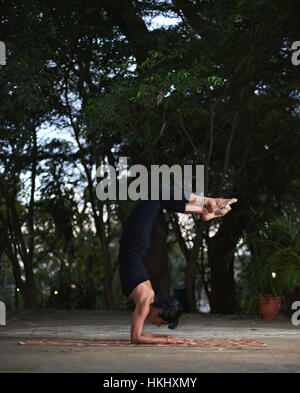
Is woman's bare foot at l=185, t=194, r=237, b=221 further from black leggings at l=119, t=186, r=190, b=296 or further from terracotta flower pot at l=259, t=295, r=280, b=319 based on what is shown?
terracotta flower pot at l=259, t=295, r=280, b=319

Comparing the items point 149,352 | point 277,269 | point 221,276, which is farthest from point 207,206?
point 221,276

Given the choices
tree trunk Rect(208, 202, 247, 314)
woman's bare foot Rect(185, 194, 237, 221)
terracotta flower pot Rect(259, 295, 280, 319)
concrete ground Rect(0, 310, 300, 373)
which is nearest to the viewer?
concrete ground Rect(0, 310, 300, 373)

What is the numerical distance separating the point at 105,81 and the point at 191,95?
4.53 feet

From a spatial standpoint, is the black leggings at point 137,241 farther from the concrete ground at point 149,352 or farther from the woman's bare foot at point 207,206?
the concrete ground at point 149,352

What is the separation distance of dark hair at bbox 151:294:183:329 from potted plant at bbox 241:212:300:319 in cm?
282

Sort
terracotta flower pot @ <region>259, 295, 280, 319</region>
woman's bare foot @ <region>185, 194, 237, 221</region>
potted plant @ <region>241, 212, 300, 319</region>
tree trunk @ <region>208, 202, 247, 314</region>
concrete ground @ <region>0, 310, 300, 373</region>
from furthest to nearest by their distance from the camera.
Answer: tree trunk @ <region>208, 202, 247, 314</region> < terracotta flower pot @ <region>259, 295, 280, 319</region> < potted plant @ <region>241, 212, 300, 319</region> < woman's bare foot @ <region>185, 194, 237, 221</region> < concrete ground @ <region>0, 310, 300, 373</region>

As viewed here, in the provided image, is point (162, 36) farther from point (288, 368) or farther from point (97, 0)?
point (288, 368)

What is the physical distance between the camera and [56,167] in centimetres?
984

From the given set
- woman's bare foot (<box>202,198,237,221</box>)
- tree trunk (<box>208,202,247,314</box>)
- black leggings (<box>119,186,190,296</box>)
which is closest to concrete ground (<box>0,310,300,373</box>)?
black leggings (<box>119,186,190,296</box>)

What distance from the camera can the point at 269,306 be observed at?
7129 mm

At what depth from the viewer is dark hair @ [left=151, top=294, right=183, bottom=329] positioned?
164 inches

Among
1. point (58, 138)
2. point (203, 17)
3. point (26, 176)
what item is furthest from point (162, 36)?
point (26, 176)

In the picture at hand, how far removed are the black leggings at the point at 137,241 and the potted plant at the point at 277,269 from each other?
115 inches

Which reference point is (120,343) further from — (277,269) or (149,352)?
(277,269)
